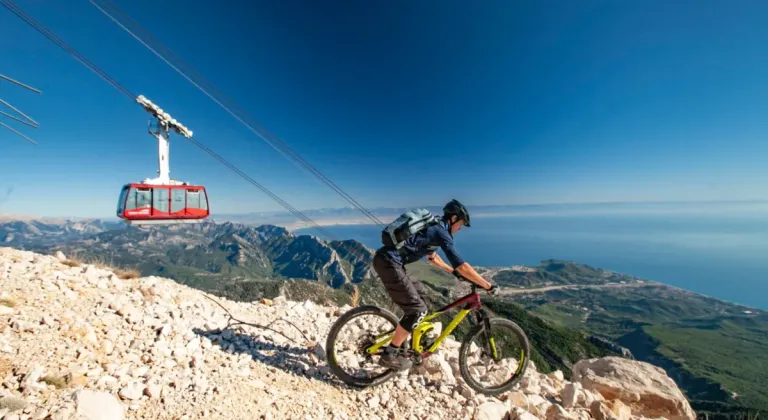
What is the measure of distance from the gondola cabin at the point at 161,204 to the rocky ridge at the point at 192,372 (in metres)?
4.93

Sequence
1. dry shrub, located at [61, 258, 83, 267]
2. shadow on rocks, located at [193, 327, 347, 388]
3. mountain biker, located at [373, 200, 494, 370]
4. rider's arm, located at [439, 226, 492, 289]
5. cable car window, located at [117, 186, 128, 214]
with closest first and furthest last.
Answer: rider's arm, located at [439, 226, 492, 289]
mountain biker, located at [373, 200, 494, 370]
shadow on rocks, located at [193, 327, 347, 388]
dry shrub, located at [61, 258, 83, 267]
cable car window, located at [117, 186, 128, 214]

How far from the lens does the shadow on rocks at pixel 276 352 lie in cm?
583

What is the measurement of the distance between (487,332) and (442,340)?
34.8 inches

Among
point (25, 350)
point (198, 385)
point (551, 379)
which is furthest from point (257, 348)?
point (551, 379)

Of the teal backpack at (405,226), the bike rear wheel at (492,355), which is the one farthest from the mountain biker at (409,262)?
the bike rear wheel at (492,355)

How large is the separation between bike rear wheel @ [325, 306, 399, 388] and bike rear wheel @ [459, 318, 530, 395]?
58.6 inches

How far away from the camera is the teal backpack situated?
5.20m

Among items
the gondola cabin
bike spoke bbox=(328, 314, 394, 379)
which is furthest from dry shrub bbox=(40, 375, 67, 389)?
the gondola cabin

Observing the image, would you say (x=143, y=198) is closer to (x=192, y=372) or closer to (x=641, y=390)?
(x=192, y=372)

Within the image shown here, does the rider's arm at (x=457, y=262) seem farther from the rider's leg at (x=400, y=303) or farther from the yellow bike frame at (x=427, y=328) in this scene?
the rider's leg at (x=400, y=303)

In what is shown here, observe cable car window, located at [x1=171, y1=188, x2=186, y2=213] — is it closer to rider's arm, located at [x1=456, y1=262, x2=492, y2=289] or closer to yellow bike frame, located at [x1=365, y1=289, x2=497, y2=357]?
yellow bike frame, located at [x1=365, y1=289, x2=497, y2=357]

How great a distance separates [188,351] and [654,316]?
267m

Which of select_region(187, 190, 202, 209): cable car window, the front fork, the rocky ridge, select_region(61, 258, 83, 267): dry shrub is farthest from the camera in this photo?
select_region(187, 190, 202, 209): cable car window

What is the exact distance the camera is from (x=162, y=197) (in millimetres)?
13219
